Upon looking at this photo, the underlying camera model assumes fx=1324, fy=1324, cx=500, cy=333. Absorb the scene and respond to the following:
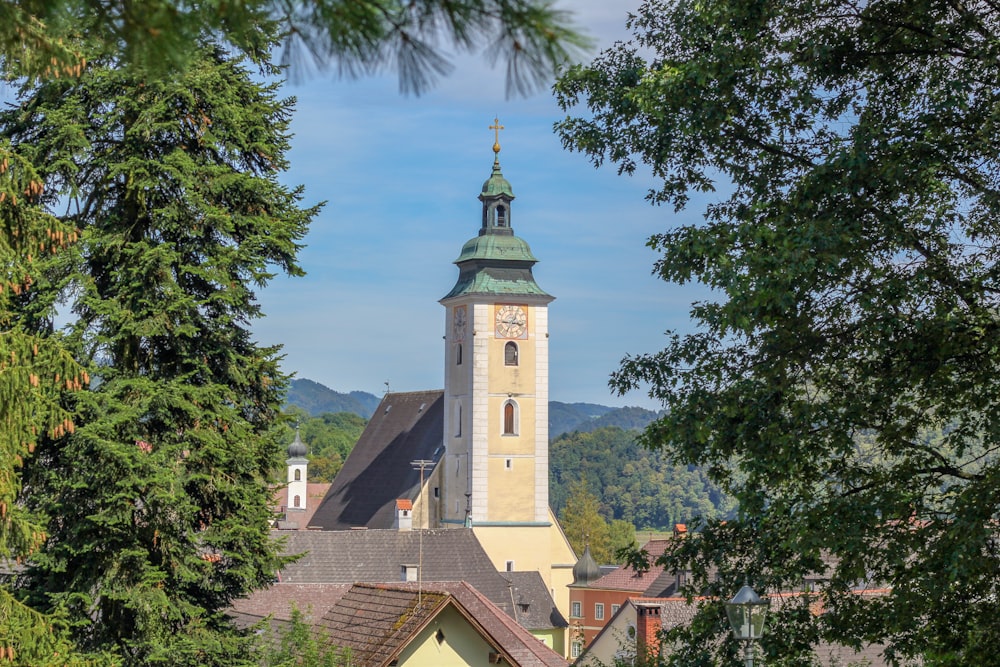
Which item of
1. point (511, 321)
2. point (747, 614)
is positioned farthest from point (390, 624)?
point (511, 321)

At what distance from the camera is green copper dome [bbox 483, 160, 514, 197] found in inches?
→ 2468

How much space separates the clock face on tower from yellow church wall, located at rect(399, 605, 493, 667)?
1568 inches

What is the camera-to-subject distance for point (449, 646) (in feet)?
70.6

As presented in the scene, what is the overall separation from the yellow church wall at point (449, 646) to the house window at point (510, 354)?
1560 inches

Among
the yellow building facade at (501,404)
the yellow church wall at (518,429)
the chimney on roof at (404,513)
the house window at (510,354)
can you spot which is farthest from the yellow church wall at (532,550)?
the house window at (510,354)

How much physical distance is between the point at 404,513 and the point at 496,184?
1600 centimetres

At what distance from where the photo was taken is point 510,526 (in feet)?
194

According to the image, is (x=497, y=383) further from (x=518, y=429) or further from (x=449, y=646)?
(x=449, y=646)

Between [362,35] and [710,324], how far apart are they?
849 centimetres

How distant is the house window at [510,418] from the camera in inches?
2398

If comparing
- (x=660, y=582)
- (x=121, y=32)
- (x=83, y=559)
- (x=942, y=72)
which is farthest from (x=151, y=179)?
(x=660, y=582)

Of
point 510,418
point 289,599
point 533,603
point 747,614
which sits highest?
point 510,418

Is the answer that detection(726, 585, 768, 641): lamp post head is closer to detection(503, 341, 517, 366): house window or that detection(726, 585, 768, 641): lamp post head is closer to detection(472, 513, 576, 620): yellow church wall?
detection(472, 513, 576, 620): yellow church wall

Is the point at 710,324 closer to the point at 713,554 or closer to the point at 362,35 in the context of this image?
the point at 713,554
